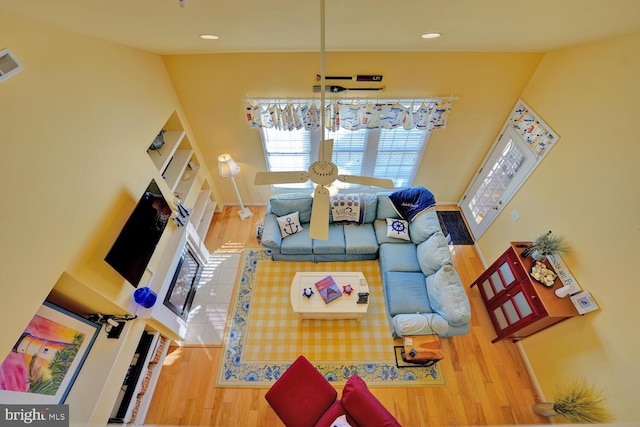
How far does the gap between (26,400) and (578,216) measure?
5.09 meters

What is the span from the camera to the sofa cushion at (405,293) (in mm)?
3498

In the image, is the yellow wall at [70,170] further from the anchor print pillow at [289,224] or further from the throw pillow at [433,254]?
the throw pillow at [433,254]

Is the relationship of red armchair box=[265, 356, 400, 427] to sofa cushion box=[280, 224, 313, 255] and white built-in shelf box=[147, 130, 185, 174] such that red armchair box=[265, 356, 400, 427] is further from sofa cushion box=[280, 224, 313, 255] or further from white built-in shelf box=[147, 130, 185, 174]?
white built-in shelf box=[147, 130, 185, 174]

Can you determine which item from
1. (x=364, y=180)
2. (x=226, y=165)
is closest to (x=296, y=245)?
(x=226, y=165)

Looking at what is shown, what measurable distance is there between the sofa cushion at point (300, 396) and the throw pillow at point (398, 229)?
2268mm

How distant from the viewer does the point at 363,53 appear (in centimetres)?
324

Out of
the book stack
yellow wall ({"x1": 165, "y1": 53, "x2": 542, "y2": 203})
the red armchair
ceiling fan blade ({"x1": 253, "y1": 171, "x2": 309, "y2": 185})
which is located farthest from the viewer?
the book stack

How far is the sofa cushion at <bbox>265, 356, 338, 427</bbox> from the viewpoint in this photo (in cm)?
265

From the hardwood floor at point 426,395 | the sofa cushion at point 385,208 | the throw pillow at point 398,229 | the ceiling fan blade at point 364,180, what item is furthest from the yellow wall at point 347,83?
the hardwood floor at point 426,395

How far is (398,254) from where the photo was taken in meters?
4.04

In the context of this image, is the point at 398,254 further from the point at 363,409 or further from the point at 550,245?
the point at 363,409

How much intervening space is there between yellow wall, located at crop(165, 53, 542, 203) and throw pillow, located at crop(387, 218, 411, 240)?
1.30 meters

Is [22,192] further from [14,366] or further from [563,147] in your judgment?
[563,147]

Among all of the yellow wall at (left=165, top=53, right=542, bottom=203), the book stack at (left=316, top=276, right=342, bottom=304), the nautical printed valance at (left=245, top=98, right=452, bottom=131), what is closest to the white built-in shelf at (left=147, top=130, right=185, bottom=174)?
the yellow wall at (left=165, top=53, right=542, bottom=203)
